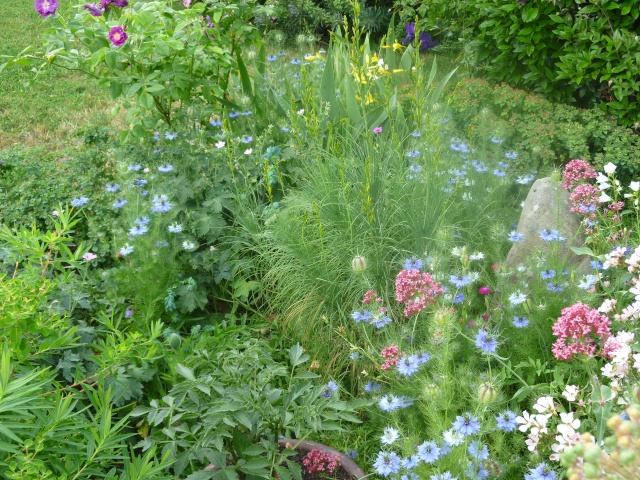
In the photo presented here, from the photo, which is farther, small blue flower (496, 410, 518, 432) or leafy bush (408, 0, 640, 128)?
leafy bush (408, 0, 640, 128)

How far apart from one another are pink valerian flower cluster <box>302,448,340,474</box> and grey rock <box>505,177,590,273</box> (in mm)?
1283

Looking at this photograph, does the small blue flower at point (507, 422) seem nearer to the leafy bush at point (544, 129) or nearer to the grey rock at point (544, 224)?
the grey rock at point (544, 224)

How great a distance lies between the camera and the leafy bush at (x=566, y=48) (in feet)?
12.9

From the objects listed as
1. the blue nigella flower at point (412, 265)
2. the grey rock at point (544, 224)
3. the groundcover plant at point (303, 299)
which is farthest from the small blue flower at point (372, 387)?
the grey rock at point (544, 224)

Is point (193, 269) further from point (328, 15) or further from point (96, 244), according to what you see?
point (328, 15)

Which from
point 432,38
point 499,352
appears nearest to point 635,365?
point 499,352

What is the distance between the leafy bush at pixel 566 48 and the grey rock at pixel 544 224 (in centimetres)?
102

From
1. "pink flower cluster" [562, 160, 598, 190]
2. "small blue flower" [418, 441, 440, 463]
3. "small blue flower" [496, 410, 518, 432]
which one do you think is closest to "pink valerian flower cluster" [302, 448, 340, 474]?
"small blue flower" [418, 441, 440, 463]

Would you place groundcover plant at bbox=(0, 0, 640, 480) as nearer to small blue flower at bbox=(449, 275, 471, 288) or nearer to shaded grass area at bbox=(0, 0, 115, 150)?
small blue flower at bbox=(449, 275, 471, 288)

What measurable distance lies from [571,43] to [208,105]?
2096 millimetres

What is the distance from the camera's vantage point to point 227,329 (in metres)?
3.10

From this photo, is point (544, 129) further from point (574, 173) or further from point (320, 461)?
point (320, 461)

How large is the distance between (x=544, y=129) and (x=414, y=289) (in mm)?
1891

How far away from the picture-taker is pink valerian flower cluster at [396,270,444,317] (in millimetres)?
2434
